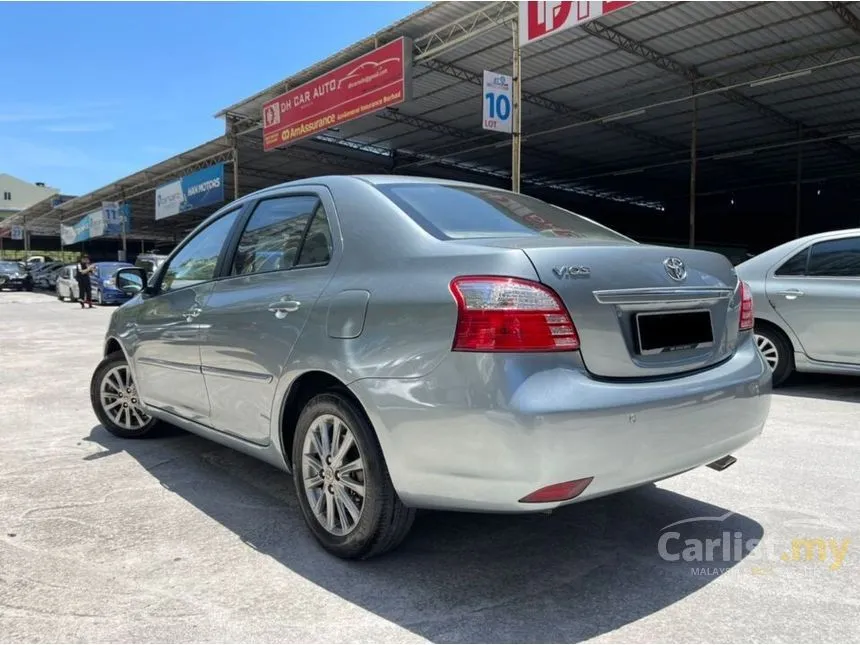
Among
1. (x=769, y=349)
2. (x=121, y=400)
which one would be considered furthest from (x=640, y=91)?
(x=121, y=400)

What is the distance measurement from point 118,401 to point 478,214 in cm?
316

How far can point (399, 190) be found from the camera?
9.63 feet

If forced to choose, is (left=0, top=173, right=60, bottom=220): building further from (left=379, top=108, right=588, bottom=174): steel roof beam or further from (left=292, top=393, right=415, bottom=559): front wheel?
(left=292, top=393, right=415, bottom=559): front wheel

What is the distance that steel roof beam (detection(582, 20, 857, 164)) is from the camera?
1409 centimetres

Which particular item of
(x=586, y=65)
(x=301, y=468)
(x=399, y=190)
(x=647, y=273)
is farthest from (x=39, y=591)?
(x=586, y=65)

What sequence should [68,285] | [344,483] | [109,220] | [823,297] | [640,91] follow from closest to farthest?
1. [344,483]
2. [823,297]
3. [640,91]
4. [68,285]
5. [109,220]

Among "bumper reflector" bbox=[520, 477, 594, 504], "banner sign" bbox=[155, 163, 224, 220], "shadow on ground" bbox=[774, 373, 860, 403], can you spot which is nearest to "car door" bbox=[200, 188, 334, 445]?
"bumper reflector" bbox=[520, 477, 594, 504]

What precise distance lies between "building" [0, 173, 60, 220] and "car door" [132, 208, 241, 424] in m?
88.7

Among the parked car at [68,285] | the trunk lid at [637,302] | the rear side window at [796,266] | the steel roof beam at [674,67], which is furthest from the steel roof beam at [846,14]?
the parked car at [68,285]

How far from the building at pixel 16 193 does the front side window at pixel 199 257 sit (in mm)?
88701

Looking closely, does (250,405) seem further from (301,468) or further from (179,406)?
(179,406)

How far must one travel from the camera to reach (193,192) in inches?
882

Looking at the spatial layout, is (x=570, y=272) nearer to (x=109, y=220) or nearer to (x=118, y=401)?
(x=118, y=401)

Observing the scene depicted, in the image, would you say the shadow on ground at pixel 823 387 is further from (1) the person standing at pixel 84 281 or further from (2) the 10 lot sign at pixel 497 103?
(1) the person standing at pixel 84 281
